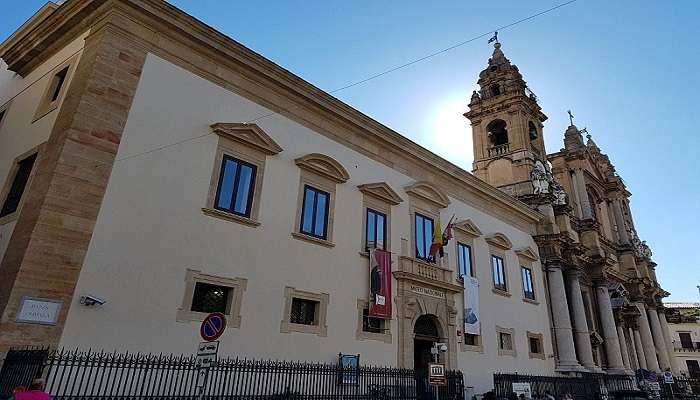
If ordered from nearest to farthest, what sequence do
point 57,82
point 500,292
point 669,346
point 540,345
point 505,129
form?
point 57,82 < point 500,292 < point 540,345 < point 505,129 < point 669,346

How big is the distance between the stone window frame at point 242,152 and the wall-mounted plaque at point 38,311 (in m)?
4.12

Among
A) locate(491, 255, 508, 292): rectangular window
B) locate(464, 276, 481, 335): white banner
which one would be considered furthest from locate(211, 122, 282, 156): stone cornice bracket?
locate(491, 255, 508, 292): rectangular window

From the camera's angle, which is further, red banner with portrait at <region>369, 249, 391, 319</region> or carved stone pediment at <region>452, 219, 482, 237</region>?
carved stone pediment at <region>452, 219, 482, 237</region>

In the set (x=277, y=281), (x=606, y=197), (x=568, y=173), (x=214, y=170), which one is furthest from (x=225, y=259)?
(x=606, y=197)

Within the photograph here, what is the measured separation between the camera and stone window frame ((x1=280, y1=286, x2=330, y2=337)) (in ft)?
42.8

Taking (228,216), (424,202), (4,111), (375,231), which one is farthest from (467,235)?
(4,111)

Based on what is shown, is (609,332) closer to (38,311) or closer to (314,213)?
(314,213)

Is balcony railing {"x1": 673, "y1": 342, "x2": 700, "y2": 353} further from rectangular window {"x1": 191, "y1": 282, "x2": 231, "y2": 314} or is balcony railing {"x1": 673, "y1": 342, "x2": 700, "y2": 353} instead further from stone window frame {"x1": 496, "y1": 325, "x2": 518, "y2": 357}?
rectangular window {"x1": 191, "y1": 282, "x2": 231, "y2": 314}

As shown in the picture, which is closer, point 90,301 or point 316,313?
point 90,301

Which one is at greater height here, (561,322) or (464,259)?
(464,259)

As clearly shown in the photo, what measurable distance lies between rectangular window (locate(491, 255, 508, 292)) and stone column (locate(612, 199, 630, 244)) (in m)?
23.4

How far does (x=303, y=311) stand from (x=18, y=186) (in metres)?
8.68

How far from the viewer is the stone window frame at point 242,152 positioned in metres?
12.7

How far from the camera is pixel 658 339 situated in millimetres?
37719
